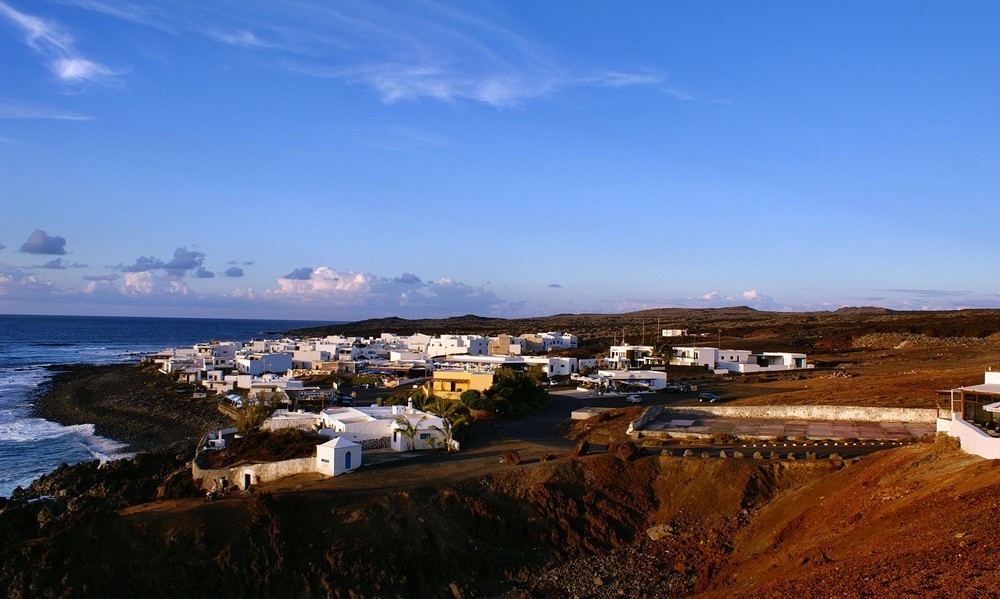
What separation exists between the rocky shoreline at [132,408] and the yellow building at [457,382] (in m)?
13.8

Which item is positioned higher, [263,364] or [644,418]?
[644,418]

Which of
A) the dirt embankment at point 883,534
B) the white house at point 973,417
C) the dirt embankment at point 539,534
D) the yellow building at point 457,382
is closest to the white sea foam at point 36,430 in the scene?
the yellow building at point 457,382

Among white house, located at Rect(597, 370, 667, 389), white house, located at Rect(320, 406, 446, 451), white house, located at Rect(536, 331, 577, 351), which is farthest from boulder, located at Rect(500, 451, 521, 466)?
white house, located at Rect(536, 331, 577, 351)

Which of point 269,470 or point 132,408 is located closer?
point 269,470

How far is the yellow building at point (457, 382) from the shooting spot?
4594 cm

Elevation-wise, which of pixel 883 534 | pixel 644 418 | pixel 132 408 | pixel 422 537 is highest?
pixel 883 534

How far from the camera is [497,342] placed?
88.6 m

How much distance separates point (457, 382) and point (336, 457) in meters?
23.5

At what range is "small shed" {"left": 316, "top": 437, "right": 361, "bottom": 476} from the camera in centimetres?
2434

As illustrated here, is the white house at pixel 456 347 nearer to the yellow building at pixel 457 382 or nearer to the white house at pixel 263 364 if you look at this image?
the white house at pixel 263 364

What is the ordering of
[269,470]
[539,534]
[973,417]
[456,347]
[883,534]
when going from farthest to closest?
[456,347] < [269,470] < [973,417] < [539,534] < [883,534]

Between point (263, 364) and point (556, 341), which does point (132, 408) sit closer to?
point (263, 364)

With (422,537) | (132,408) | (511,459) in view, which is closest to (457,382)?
(511,459)

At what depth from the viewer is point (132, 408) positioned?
54.5 m
